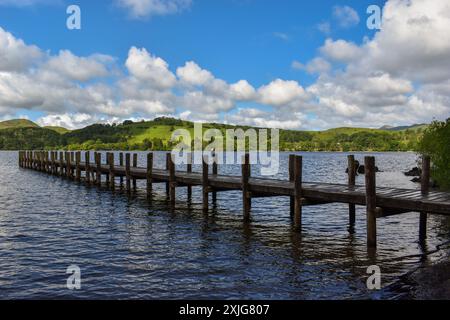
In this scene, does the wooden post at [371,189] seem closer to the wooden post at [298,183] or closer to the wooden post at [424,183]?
the wooden post at [424,183]

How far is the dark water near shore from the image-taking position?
1213 cm

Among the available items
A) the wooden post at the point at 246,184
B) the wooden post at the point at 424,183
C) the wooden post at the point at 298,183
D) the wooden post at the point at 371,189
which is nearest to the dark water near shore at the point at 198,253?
the wooden post at the point at 424,183

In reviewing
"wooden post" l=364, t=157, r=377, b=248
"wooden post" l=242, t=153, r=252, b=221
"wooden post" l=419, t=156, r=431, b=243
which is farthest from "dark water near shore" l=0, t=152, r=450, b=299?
"wooden post" l=364, t=157, r=377, b=248

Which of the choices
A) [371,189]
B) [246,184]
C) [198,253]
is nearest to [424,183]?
[371,189]

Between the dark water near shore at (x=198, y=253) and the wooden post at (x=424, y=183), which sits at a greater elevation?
the wooden post at (x=424, y=183)

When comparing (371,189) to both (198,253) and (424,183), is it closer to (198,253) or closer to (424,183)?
(424,183)

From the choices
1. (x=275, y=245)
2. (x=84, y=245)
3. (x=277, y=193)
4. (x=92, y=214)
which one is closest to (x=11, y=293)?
(x=84, y=245)

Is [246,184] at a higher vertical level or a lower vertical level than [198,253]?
higher

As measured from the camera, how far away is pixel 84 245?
17609 millimetres

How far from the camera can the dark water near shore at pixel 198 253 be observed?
12133 mm

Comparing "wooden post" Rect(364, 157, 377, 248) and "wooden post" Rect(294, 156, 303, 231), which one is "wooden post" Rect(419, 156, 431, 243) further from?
"wooden post" Rect(294, 156, 303, 231)

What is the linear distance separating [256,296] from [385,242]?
911cm

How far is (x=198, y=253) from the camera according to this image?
53.2 feet
